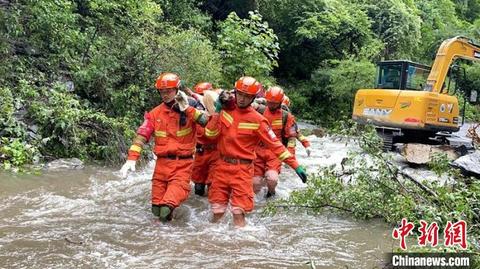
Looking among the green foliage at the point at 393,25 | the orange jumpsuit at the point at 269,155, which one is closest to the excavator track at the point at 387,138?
the orange jumpsuit at the point at 269,155

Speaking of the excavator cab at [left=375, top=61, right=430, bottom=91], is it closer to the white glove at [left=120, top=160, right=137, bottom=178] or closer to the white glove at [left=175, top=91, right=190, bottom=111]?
the white glove at [left=175, top=91, right=190, bottom=111]

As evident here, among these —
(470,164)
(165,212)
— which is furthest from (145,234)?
(470,164)

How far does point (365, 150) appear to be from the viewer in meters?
6.37

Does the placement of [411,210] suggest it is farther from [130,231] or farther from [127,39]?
[127,39]

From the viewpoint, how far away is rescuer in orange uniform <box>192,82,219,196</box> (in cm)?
701

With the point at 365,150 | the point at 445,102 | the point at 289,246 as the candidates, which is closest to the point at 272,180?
the point at 365,150

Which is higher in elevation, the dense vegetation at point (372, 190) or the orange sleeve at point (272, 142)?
the orange sleeve at point (272, 142)

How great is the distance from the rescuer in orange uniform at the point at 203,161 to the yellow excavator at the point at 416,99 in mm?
5496

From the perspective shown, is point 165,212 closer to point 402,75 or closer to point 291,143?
point 291,143

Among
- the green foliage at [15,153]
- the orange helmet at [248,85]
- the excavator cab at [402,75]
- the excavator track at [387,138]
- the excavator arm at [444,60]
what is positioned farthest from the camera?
the excavator cab at [402,75]

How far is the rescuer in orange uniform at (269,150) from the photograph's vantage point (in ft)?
24.5

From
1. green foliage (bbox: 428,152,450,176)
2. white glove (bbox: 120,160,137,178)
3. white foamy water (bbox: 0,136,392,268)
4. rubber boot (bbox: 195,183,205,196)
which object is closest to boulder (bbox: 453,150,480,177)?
green foliage (bbox: 428,152,450,176)

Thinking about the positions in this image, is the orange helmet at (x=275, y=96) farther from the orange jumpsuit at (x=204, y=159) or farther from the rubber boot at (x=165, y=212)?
the rubber boot at (x=165, y=212)

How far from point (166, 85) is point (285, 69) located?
16.7 m
